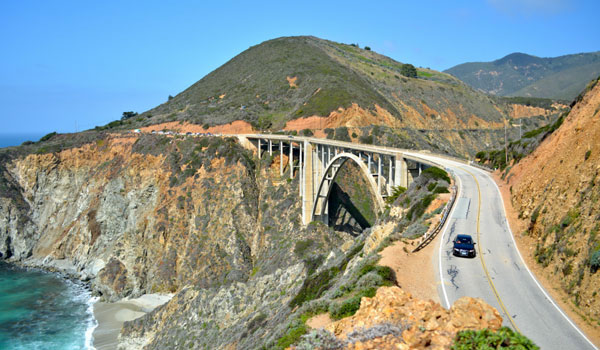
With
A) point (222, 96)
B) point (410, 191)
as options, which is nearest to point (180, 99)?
point (222, 96)

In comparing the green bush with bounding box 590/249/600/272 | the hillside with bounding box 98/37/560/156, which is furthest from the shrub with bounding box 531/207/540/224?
the hillside with bounding box 98/37/560/156

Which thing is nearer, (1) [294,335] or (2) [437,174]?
(1) [294,335]

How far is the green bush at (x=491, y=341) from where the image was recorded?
10.6m

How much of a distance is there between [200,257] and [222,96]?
76.8m

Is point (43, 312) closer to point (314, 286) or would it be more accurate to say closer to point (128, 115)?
point (314, 286)

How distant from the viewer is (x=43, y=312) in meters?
59.1

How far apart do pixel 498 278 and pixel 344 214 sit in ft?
163

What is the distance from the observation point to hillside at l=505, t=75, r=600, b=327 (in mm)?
17619

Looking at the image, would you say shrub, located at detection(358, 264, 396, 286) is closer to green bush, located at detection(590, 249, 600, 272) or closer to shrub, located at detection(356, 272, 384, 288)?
shrub, located at detection(356, 272, 384, 288)

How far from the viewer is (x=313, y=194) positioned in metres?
65.2

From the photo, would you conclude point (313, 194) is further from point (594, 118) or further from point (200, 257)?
point (594, 118)

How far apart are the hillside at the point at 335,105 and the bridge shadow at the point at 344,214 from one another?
1252 cm

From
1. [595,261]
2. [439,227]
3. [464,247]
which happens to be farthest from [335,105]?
[595,261]

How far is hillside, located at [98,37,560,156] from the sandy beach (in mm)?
43412
